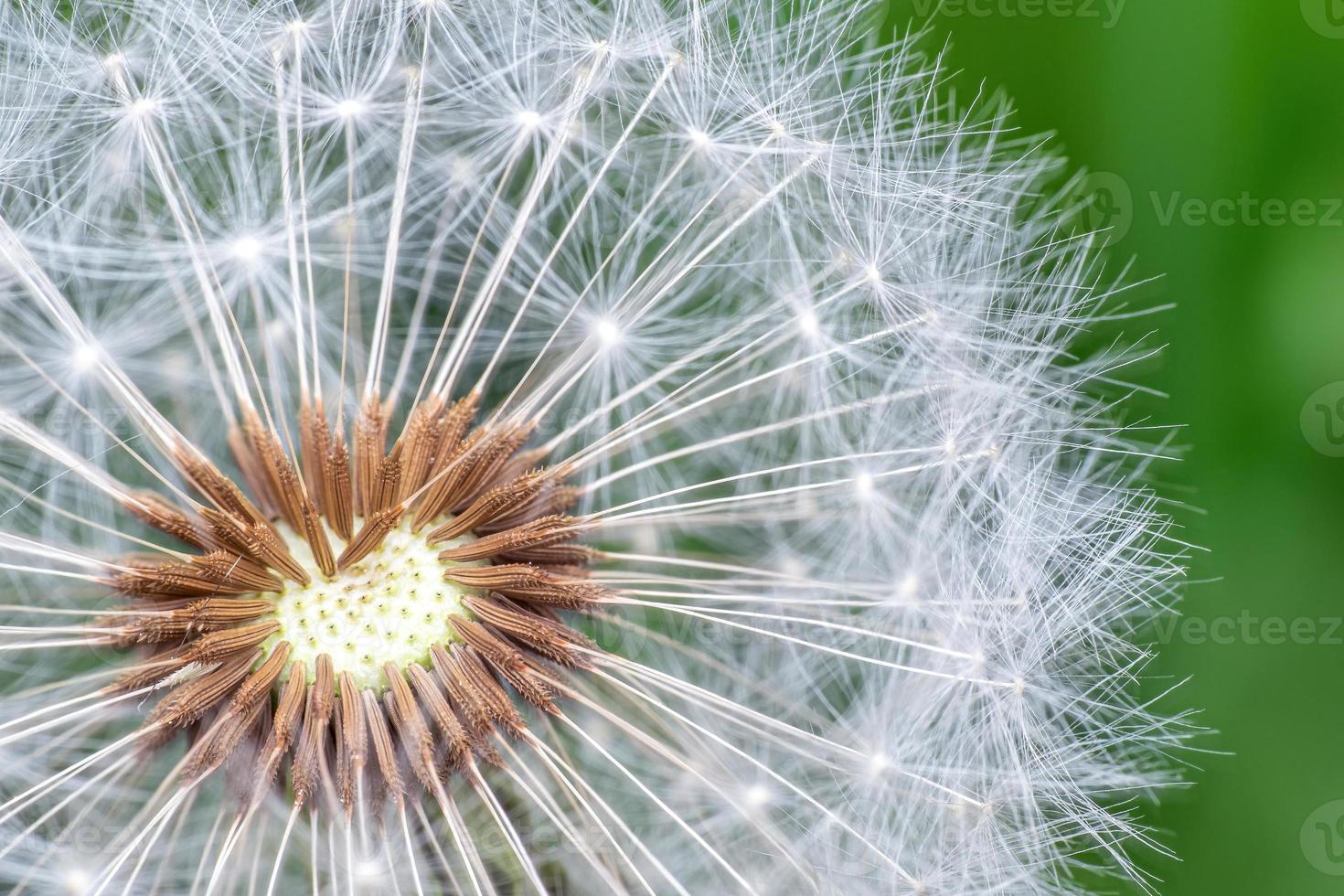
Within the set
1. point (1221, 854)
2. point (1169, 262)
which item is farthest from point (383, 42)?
point (1221, 854)

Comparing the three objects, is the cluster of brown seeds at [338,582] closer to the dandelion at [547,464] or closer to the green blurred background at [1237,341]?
the dandelion at [547,464]

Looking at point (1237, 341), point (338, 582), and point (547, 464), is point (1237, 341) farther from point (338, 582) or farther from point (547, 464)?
point (338, 582)

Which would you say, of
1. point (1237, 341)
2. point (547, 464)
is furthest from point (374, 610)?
point (1237, 341)

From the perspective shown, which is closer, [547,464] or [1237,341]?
[547,464]

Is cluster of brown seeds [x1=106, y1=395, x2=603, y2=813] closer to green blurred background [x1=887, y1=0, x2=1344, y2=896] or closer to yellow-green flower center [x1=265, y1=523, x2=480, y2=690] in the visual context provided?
yellow-green flower center [x1=265, y1=523, x2=480, y2=690]

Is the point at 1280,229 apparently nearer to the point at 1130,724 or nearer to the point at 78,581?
the point at 1130,724

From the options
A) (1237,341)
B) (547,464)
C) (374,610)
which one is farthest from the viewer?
(1237,341)

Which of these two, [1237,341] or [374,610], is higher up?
[1237,341]
